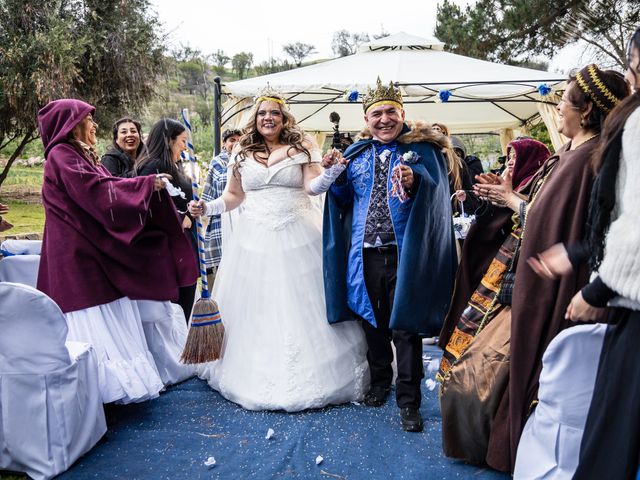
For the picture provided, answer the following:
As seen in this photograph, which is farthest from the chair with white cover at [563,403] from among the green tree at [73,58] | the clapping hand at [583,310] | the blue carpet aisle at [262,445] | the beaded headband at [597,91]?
the green tree at [73,58]

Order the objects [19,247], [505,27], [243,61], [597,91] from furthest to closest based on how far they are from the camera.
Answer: [243,61]
[505,27]
[19,247]
[597,91]

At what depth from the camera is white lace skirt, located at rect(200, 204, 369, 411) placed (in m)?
3.54

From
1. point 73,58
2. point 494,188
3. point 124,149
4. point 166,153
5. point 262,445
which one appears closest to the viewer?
point 494,188

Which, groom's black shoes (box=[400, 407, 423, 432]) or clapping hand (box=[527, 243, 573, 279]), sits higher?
clapping hand (box=[527, 243, 573, 279])

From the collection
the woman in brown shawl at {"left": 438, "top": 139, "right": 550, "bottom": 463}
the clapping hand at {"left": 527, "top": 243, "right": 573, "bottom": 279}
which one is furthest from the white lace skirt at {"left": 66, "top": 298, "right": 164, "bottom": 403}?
the clapping hand at {"left": 527, "top": 243, "right": 573, "bottom": 279}

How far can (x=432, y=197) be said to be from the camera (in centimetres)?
333

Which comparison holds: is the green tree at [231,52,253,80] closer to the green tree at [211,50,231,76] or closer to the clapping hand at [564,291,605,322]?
the green tree at [211,50,231,76]

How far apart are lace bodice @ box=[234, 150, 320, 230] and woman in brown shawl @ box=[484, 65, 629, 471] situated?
1.77 metres

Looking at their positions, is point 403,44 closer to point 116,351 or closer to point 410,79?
point 410,79

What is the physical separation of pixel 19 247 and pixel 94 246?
113 cm

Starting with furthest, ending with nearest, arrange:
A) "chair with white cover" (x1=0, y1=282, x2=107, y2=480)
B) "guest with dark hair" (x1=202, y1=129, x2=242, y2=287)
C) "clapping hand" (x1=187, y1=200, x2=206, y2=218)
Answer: "guest with dark hair" (x1=202, y1=129, x2=242, y2=287), "clapping hand" (x1=187, y1=200, x2=206, y2=218), "chair with white cover" (x1=0, y1=282, x2=107, y2=480)

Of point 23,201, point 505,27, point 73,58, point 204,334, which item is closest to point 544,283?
point 204,334

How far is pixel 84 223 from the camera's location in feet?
11.0

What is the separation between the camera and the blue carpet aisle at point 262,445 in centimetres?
284
